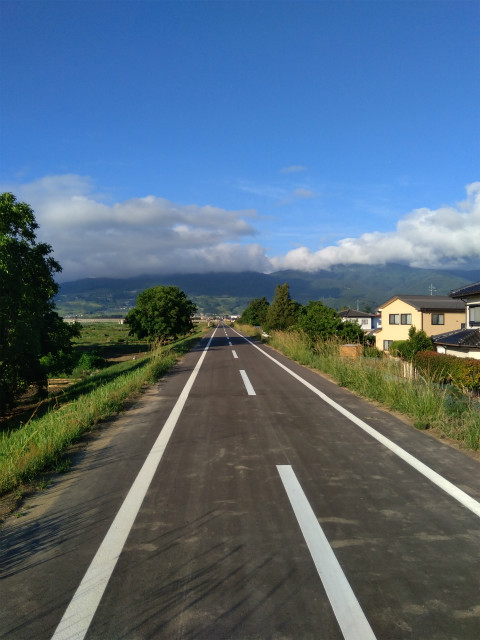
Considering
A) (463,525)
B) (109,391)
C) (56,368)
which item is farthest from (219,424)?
(56,368)

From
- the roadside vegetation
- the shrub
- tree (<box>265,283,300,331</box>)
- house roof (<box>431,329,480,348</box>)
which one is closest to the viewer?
the roadside vegetation

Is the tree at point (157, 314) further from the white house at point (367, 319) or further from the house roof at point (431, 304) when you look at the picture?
the white house at point (367, 319)

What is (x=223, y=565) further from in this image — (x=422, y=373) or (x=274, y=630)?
(x=422, y=373)

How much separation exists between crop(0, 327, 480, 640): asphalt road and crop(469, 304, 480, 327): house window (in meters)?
23.0

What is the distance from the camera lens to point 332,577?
295cm

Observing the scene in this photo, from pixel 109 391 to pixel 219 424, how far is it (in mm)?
3885

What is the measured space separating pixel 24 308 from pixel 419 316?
117ft

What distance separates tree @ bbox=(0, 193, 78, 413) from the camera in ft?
53.9

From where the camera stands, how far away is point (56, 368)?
24.5 metres

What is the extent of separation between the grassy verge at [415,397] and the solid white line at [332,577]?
3.47m

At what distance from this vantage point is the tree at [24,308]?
16422 mm

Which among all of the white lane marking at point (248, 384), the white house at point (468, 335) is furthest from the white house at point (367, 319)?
the white lane marking at point (248, 384)

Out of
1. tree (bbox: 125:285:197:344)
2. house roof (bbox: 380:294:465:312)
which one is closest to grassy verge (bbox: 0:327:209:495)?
tree (bbox: 125:285:197:344)

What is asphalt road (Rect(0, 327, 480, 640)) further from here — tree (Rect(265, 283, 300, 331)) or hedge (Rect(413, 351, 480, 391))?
tree (Rect(265, 283, 300, 331))
